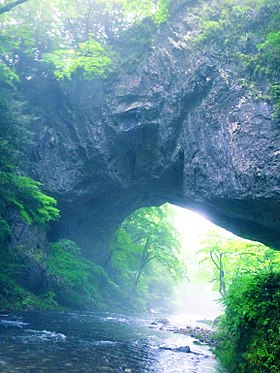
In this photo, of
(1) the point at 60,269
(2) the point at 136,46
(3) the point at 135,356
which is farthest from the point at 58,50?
(3) the point at 135,356

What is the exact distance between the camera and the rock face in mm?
13391

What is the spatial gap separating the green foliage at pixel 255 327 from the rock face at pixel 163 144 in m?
4.36

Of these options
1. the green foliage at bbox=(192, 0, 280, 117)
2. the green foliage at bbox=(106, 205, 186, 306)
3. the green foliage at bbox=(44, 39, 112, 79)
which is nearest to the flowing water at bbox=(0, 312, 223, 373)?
the green foliage at bbox=(192, 0, 280, 117)

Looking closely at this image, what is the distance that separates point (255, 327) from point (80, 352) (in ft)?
17.5

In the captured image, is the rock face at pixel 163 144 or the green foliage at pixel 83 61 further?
the green foliage at pixel 83 61

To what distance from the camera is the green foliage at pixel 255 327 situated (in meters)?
7.42

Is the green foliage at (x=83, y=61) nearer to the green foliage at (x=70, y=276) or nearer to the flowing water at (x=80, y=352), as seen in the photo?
→ the green foliage at (x=70, y=276)

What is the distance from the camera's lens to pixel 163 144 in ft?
59.9

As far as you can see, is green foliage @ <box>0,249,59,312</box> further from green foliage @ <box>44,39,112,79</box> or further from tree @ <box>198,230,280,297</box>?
tree @ <box>198,230,280,297</box>

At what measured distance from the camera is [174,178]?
19.0 meters

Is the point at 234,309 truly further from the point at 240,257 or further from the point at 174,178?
the point at 240,257

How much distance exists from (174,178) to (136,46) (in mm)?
9349

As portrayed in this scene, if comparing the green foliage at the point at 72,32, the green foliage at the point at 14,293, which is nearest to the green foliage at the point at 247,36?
the green foliage at the point at 72,32

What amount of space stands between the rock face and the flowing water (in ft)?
22.4
